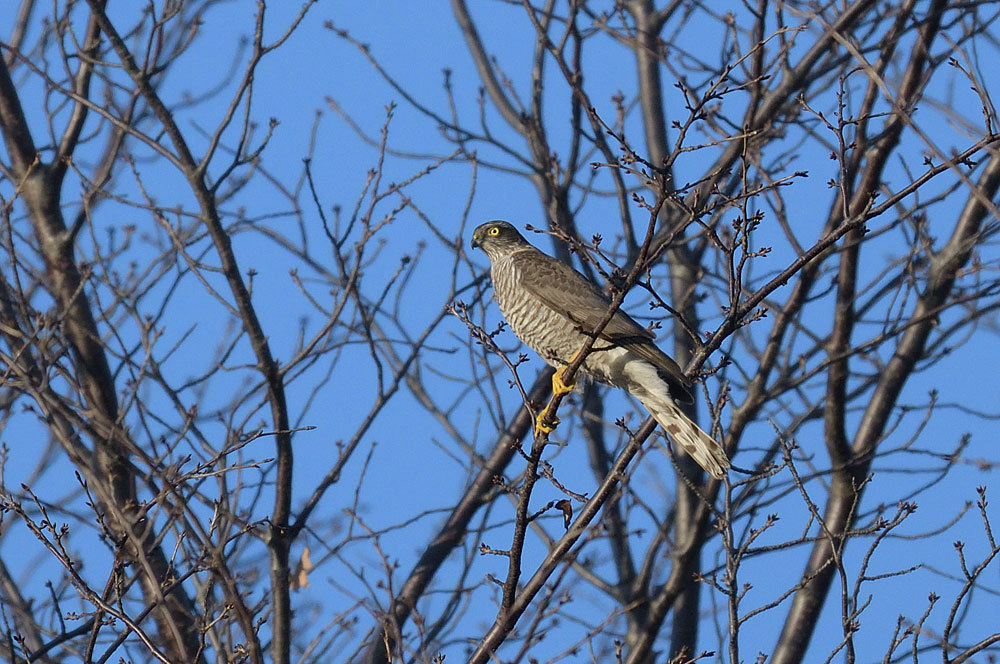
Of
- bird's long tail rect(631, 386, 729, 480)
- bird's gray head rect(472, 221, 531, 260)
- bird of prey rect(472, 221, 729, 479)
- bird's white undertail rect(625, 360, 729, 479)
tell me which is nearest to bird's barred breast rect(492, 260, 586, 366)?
bird of prey rect(472, 221, 729, 479)

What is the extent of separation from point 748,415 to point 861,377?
905 mm

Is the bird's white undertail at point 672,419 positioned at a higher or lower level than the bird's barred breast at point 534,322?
lower

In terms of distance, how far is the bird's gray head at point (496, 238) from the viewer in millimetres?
6570

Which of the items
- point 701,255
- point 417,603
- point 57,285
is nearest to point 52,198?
point 57,285

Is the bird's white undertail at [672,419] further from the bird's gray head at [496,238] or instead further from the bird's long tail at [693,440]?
the bird's gray head at [496,238]

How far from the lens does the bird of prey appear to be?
4.81m

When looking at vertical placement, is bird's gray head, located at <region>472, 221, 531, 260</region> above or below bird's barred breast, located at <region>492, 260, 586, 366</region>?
above

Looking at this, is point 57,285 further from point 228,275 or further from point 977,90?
point 977,90

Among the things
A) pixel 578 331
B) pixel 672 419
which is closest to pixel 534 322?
pixel 578 331

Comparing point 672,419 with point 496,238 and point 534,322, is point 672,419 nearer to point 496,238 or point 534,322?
point 534,322

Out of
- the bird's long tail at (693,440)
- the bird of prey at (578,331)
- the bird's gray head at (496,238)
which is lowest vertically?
the bird's long tail at (693,440)

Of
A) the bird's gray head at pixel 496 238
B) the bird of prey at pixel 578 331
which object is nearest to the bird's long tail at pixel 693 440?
the bird of prey at pixel 578 331

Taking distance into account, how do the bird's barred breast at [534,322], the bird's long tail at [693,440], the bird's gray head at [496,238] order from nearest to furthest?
the bird's long tail at [693,440] < the bird's barred breast at [534,322] < the bird's gray head at [496,238]

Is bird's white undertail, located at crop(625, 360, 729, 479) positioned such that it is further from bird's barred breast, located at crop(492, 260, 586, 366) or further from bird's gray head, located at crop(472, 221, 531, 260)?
bird's gray head, located at crop(472, 221, 531, 260)
